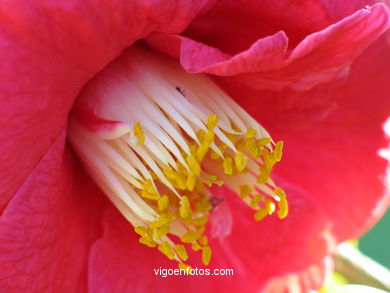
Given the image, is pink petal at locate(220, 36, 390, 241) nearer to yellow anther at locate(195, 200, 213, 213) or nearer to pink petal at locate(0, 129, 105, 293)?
yellow anther at locate(195, 200, 213, 213)

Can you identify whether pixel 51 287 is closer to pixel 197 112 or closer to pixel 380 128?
pixel 197 112

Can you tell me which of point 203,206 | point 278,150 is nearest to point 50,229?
point 203,206

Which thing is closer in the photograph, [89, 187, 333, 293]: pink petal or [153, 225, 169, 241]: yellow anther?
[153, 225, 169, 241]: yellow anther

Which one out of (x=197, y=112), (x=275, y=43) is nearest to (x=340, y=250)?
(x=197, y=112)

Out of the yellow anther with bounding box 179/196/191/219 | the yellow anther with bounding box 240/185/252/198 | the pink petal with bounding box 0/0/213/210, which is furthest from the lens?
the yellow anther with bounding box 240/185/252/198

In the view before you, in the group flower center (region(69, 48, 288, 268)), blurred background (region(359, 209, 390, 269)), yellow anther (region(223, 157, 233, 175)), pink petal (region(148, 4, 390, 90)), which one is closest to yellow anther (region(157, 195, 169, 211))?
flower center (region(69, 48, 288, 268))

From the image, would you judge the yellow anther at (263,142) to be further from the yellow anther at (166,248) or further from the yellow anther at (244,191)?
the yellow anther at (166,248)
